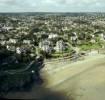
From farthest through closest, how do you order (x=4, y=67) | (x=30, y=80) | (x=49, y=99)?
(x=4, y=67) → (x=30, y=80) → (x=49, y=99)

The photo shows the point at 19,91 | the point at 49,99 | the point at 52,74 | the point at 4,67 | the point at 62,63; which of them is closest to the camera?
the point at 49,99

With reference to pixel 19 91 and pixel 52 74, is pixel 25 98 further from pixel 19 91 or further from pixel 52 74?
pixel 52 74

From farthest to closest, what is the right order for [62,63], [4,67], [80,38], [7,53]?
1. [80,38]
2. [7,53]
3. [62,63]
4. [4,67]

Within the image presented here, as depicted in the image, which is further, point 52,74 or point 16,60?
point 16,60

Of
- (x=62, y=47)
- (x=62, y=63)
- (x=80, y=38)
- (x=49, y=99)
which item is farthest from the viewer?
(x=80, y=38)

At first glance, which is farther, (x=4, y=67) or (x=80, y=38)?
(x=80, y=38)

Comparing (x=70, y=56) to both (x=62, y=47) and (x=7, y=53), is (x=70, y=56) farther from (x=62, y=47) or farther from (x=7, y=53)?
(x=7, y=53)

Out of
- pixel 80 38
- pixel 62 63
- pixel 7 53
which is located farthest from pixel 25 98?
pixel 80 38

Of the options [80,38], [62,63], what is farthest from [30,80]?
[80,38]
